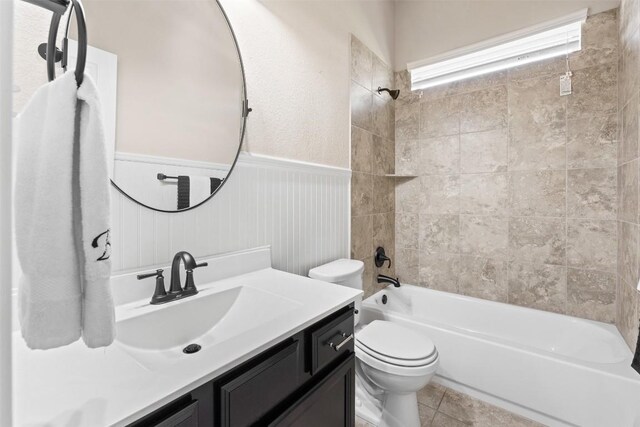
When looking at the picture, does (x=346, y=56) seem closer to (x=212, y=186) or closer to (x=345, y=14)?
(x=345, y=14)

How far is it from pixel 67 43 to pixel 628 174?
2489 mm

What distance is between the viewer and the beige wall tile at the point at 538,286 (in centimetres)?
195

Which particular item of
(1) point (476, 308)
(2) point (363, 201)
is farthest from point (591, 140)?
(2) point (363, 201)

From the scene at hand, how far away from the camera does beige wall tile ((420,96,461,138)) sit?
231cm

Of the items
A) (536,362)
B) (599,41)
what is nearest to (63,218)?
(536,362)

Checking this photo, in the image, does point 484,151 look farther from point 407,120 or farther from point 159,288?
point 159,288

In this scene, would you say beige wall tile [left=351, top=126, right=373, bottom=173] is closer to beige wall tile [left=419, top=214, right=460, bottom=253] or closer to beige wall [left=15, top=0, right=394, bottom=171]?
beige wall [left=15, top=0, right=394, bottom=171]

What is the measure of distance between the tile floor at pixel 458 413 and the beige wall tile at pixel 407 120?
195cm

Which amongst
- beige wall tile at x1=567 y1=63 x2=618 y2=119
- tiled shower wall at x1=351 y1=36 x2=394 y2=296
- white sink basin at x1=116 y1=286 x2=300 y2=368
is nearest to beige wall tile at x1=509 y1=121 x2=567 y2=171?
beige wall tile at x1=567 y1=63 x2=618 y2=119

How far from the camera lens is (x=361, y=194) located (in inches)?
83.0

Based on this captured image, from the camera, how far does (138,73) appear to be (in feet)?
3.07

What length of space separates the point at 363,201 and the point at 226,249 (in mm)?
1208

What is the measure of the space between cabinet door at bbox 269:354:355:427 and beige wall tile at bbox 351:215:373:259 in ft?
3.51

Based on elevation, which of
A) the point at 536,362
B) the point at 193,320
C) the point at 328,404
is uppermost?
the point at 193,320
